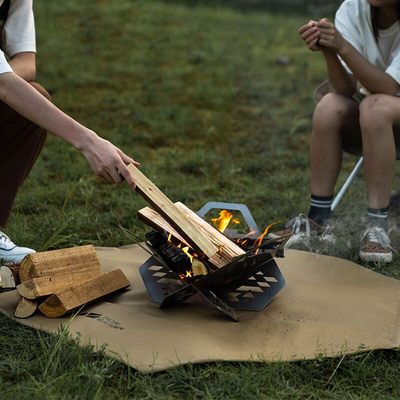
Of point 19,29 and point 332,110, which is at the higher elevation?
point 19,29

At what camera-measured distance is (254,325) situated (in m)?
2.26

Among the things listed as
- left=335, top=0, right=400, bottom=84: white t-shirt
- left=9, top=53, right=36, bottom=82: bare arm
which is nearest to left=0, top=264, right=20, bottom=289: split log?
left=9, top=53, right=36, bottom=82: bare arm

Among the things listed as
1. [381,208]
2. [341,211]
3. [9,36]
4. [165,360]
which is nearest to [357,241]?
[381,208]

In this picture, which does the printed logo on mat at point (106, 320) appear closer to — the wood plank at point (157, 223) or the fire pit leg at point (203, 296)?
the fire pit leg at point (203, 296)

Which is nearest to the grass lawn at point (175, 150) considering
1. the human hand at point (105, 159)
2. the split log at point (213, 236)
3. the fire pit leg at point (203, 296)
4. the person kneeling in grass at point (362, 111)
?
the person kneeling in grass at point (362, 111)

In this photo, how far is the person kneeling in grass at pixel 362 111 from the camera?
118 inches

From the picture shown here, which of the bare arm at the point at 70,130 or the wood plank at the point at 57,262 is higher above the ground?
the bare arm at the point at 70,130

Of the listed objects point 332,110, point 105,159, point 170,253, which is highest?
point 105,159

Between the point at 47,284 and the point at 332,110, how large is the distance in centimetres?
179

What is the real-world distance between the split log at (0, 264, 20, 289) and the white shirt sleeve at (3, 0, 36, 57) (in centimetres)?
111

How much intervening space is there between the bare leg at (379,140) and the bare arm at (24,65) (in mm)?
1698

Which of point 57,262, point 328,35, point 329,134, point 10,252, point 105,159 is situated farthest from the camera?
point 329,134

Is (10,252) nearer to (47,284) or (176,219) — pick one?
(47,284)

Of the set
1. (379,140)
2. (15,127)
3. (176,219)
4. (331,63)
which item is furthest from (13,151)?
(379,140)
